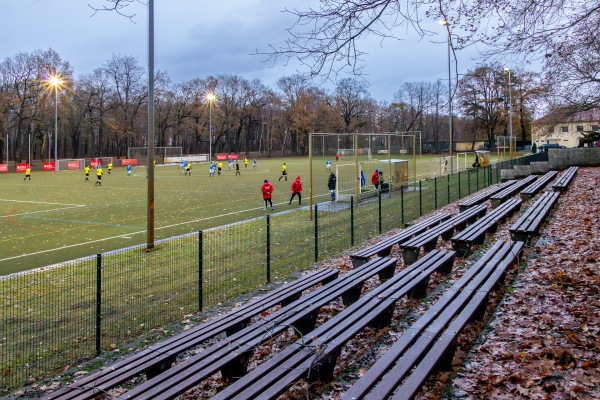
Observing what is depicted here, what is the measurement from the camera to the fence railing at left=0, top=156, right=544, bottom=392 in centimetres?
693

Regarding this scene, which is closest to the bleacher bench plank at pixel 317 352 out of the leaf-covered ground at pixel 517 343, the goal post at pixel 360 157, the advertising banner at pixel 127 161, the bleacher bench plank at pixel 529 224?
the leaf-covered ground at pixel 517 343

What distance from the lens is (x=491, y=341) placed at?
5355 millimetres

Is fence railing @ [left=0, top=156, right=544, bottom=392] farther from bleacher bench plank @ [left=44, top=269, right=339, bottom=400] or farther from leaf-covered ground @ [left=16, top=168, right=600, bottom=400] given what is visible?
bleacher bench plank @ [left=44, top=269, right=339, bottom=400]

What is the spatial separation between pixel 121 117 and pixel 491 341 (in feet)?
301

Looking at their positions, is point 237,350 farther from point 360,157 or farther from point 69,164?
point 69,164

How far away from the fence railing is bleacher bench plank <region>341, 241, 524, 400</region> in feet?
13.4

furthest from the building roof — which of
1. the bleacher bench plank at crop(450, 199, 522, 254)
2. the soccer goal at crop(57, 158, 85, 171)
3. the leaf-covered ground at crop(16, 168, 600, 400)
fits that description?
the soccer goal at crop(57, 158, 85, 171)

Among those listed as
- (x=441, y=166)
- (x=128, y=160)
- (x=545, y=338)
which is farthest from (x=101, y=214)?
(x=128, y=160)

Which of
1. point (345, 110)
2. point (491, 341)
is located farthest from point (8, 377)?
point (345, 110)

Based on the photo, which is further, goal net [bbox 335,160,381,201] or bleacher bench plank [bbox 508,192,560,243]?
goal net [bbox 335,160,381,201]

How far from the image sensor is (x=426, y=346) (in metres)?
4.61

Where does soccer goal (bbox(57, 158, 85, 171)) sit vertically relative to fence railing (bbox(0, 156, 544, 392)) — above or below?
above

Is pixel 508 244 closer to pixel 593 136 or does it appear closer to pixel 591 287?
pixel 591 287

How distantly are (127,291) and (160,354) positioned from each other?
5.07 meters
